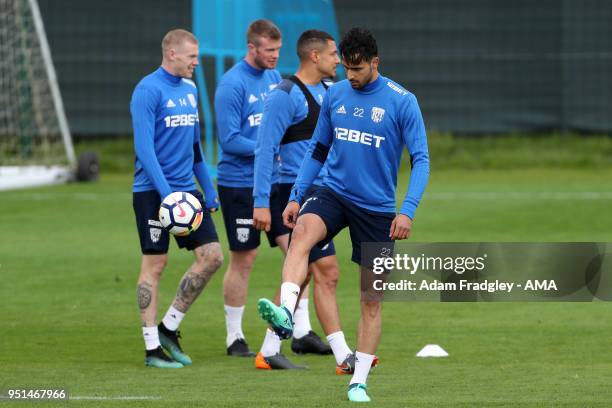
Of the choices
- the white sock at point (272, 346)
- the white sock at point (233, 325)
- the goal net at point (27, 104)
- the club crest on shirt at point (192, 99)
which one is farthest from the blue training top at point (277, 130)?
A: the goal net at point (27, 104)

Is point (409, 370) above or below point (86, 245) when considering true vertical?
above

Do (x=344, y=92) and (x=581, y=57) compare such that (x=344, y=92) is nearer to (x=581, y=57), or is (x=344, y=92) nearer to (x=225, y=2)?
(x=225, y=2)

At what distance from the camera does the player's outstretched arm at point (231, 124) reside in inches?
374

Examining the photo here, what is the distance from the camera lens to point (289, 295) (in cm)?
718

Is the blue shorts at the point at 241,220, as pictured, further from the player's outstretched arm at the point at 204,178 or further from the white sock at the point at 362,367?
the white sock at the point at 362,367

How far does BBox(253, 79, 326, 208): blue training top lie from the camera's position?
28.1 feet

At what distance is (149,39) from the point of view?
986 inches

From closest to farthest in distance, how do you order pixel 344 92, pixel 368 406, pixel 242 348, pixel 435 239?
pixel 368 406 < pixel 344 92 < pixel 242 348 < pixel 435 239

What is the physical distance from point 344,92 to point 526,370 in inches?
91.4

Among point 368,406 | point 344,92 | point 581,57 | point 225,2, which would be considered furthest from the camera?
point 581,57

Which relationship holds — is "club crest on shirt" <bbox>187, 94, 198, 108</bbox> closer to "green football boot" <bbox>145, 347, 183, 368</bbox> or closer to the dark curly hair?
"green football boot" <bbox>145, 347, 183, 368</bbox>

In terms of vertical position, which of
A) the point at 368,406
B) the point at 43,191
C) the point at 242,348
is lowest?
the point at 43,191

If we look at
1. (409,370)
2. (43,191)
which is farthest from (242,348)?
(43,191)

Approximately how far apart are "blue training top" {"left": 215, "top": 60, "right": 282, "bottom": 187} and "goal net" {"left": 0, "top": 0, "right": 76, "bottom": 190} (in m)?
12.6
